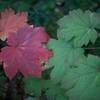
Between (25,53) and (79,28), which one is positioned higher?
(79,28)

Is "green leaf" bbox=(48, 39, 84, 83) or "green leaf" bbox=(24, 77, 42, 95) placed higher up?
"green leaf" bbox=(48, 39, 84, 83)

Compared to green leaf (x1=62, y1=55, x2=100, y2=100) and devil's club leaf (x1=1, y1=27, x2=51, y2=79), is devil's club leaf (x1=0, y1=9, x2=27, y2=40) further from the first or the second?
green leaf (x1=62, y1=55, x2=100, y2=100)

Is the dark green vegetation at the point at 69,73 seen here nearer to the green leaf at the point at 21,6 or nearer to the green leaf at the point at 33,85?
the green leaf at the point at 33,85

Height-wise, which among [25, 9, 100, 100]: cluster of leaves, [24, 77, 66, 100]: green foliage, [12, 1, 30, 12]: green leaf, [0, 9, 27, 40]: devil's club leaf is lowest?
[24, 77, 66, 100]: green foliage

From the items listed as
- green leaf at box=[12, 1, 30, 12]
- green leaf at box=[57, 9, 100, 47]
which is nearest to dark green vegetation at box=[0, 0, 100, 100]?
green leaf at box=[57, 9, 100, 47]

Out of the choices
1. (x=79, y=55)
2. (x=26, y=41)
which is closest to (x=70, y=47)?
(x=79, y=55)

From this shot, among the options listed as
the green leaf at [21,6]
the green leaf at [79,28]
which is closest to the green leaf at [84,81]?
the green leaf at [79,28]

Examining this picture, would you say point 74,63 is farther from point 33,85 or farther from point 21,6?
point 21,6

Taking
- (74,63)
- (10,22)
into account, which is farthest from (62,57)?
(10,22)
